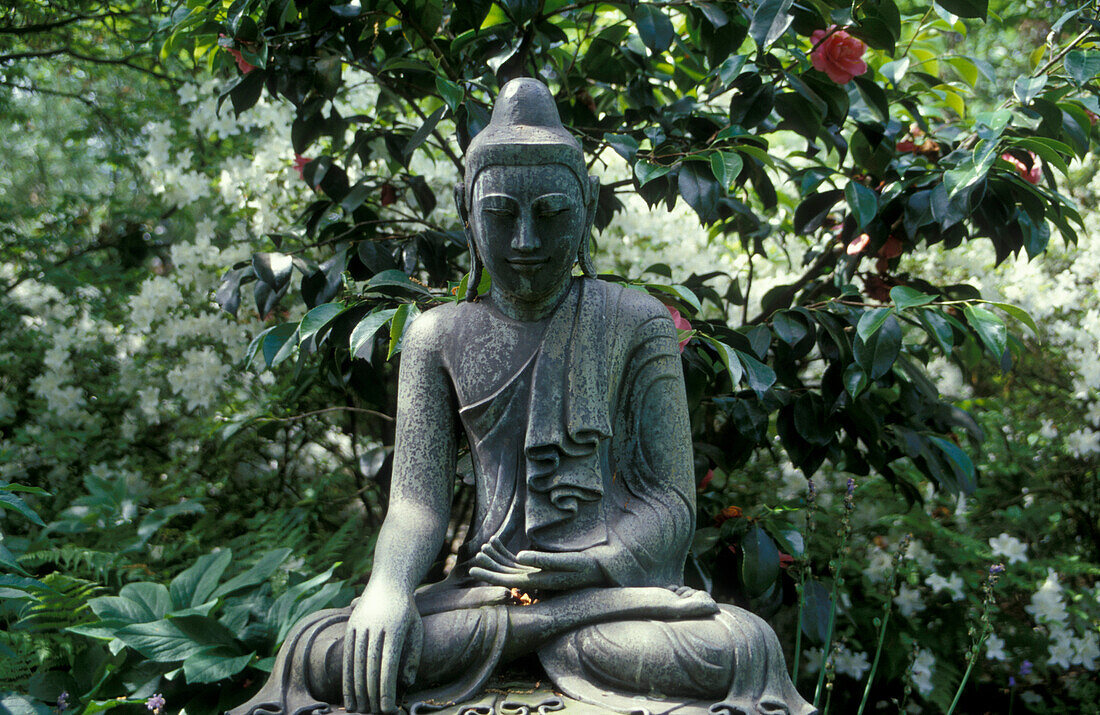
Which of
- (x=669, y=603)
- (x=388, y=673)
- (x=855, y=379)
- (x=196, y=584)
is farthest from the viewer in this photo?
(x=196, y=584)

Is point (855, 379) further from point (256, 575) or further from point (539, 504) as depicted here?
point (256, 575)

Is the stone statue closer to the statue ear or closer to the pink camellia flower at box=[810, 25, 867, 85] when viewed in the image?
the statue ear

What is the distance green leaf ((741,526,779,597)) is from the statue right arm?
103cm

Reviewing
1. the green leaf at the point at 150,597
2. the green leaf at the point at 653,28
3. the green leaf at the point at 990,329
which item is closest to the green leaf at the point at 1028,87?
the green leaf at the point at 990,329

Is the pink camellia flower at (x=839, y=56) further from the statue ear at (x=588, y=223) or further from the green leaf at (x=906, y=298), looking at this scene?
the statue ear at (x=588, y=223)

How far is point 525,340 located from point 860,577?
237cm

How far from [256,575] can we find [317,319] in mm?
1263

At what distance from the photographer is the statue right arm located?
6.98ft

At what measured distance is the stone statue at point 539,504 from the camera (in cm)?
215

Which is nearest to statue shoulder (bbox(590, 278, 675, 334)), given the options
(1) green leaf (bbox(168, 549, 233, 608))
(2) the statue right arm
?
(2) the statue right arm

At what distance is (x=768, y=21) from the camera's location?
279cm

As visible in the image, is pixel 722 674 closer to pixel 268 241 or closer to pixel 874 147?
pixel 874 147

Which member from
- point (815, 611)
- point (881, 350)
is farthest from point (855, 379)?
point (815, 611)

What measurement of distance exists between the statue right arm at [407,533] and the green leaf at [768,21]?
1274 millimetres
